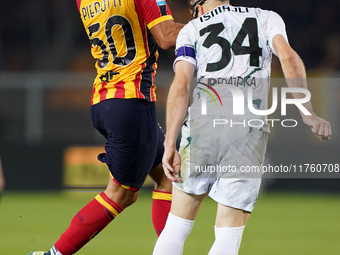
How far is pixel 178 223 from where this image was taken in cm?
238

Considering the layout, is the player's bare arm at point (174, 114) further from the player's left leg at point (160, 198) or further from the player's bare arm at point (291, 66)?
the player's left leg at point (160, 198)

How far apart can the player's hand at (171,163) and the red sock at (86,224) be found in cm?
80

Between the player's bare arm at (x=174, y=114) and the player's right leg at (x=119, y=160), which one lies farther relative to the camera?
the player's right leg at (x=119, y=160)

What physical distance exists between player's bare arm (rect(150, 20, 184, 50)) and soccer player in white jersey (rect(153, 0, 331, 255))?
14.0 inches

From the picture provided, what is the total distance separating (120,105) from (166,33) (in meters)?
0.50

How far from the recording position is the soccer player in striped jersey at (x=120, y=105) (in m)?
2.89

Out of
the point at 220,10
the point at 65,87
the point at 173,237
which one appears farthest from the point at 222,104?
the point at 65,87

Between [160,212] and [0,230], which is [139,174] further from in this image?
[0,230]

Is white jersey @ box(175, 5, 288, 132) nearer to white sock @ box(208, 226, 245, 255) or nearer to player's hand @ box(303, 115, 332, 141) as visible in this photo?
player's hand @ box(303, 115, 332, 141)

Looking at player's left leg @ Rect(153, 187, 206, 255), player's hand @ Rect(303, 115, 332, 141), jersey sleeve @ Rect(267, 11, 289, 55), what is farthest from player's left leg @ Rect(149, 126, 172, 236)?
player's hand @ Rect(303, 115, 332, 141)

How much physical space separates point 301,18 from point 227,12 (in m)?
6.39

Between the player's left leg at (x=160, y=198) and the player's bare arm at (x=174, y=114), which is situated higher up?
the player's bare arm at (x=174, y=114)

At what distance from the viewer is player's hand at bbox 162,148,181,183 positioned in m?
2.27

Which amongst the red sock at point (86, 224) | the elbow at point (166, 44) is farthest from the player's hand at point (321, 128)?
the red sock at point (86, 224)
